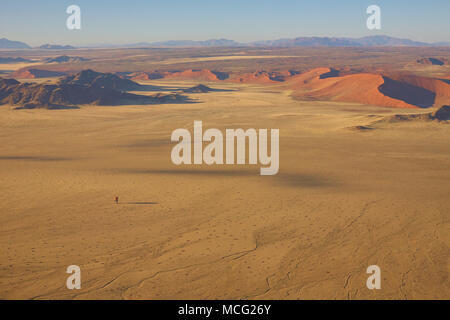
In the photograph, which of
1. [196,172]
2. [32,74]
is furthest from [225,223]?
[32,74]

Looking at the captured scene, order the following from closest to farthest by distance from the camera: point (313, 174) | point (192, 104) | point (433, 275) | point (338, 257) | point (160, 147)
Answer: point (433, 275) → point (338, 257) → point (313, 174) → point (160, 147) → point (192, 104)

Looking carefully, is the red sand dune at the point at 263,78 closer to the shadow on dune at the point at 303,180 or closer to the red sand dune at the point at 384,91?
the red sand dune at the point at 384,91

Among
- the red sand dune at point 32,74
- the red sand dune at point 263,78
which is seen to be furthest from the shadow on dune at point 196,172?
the red sand dune at point 32,74

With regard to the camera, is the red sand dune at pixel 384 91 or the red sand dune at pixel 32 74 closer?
the red sand dune at pixel 384 91

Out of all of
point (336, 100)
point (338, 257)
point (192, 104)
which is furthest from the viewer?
point (336, 100)

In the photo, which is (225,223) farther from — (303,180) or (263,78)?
(263,78)
